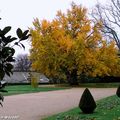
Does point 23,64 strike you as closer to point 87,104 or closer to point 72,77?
point 72,77

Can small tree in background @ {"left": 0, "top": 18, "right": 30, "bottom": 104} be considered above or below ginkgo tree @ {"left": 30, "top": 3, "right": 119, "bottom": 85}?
below

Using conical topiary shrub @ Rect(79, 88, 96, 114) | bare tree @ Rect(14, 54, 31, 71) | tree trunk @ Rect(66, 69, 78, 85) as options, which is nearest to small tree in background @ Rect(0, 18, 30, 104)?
conical topiary shrub @ Rect(79, 88, 96, 114)

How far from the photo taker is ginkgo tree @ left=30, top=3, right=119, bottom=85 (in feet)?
137

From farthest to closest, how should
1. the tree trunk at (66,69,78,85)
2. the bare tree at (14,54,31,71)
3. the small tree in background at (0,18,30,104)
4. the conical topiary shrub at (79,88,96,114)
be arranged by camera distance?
the bare tree at (14,54,31,71)
the tree trunk at (66,69,78,85)
the conical topiary shrub at (79,88,96,114)
the small tree in background at (0,18,30,104)

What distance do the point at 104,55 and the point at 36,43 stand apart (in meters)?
8.13

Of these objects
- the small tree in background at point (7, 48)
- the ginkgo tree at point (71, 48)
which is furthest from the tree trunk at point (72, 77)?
the small tree in background at point (7, 48)

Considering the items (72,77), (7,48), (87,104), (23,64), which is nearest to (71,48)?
(72,77)

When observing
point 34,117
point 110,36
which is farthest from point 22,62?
point 34,117

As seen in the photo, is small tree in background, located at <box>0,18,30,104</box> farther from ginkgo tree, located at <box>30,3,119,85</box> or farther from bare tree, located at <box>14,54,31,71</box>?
bare tree, located at <box>14,54,31,71</box>

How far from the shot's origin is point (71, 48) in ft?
137

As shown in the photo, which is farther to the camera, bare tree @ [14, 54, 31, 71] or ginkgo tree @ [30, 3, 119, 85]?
bare tree @ [14, 54, 31, 71]

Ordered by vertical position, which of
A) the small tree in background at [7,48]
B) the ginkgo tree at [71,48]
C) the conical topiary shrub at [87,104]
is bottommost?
the conical topiary shrub at [87,104]

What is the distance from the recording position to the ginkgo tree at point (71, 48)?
41.8 metres

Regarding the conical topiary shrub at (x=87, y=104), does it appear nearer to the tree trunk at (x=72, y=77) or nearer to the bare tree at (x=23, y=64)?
the tree trunk at (x=72, y=77)
